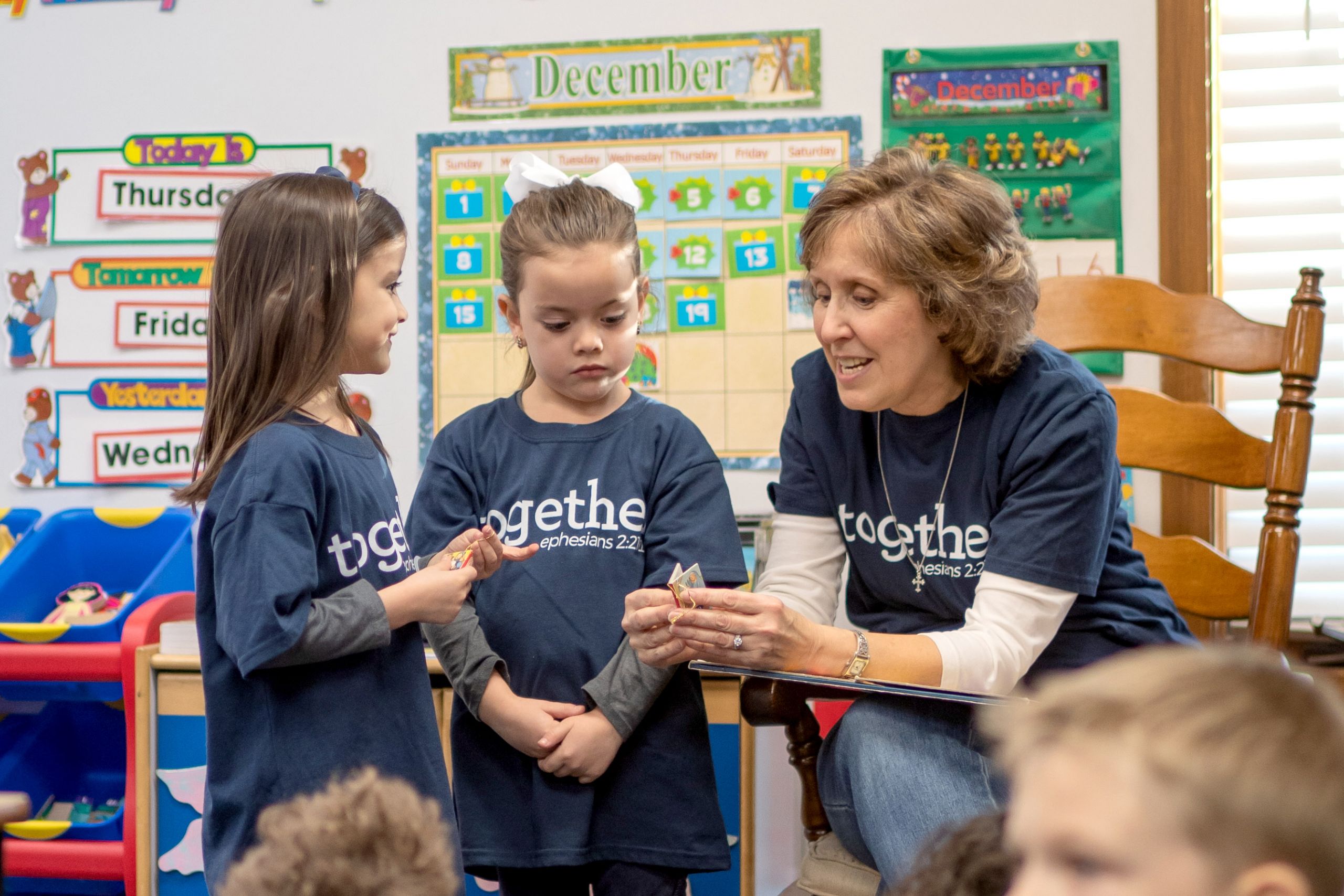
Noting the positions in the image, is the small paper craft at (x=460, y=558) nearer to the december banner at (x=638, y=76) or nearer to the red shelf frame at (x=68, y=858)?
the red shelf frame at (x=68, y=858)

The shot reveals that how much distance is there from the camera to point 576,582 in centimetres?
137

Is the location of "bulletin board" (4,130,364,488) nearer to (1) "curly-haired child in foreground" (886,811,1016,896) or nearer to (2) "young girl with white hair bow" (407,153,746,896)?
(2) "young girl with white hair bow" (407,153,746,896)

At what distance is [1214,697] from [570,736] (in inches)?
34.5

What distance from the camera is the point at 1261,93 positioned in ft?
6.89

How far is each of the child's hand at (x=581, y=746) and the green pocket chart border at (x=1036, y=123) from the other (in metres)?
1.33

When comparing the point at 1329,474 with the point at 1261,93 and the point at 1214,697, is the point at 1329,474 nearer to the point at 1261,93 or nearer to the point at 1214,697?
the point at 1261,93

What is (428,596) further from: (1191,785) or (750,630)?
(1191,785)

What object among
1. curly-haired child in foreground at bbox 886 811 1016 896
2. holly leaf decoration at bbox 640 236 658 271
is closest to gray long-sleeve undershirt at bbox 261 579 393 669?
curly-haired child in foreground at bbox 886 811 1016 896

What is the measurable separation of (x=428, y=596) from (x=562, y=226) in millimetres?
497

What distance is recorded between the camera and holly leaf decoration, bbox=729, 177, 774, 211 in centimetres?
224

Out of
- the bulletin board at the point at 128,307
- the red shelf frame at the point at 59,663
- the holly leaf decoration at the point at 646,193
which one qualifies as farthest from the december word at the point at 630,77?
the red shelf frame at the point at 59,663

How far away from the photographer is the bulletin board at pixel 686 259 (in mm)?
2242

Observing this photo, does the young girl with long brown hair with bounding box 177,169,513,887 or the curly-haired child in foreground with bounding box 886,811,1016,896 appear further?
the young girl with long brown hair with bounding box 177,169,513,887

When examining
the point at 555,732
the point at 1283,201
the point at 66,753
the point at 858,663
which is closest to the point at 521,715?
the point at 555,732
